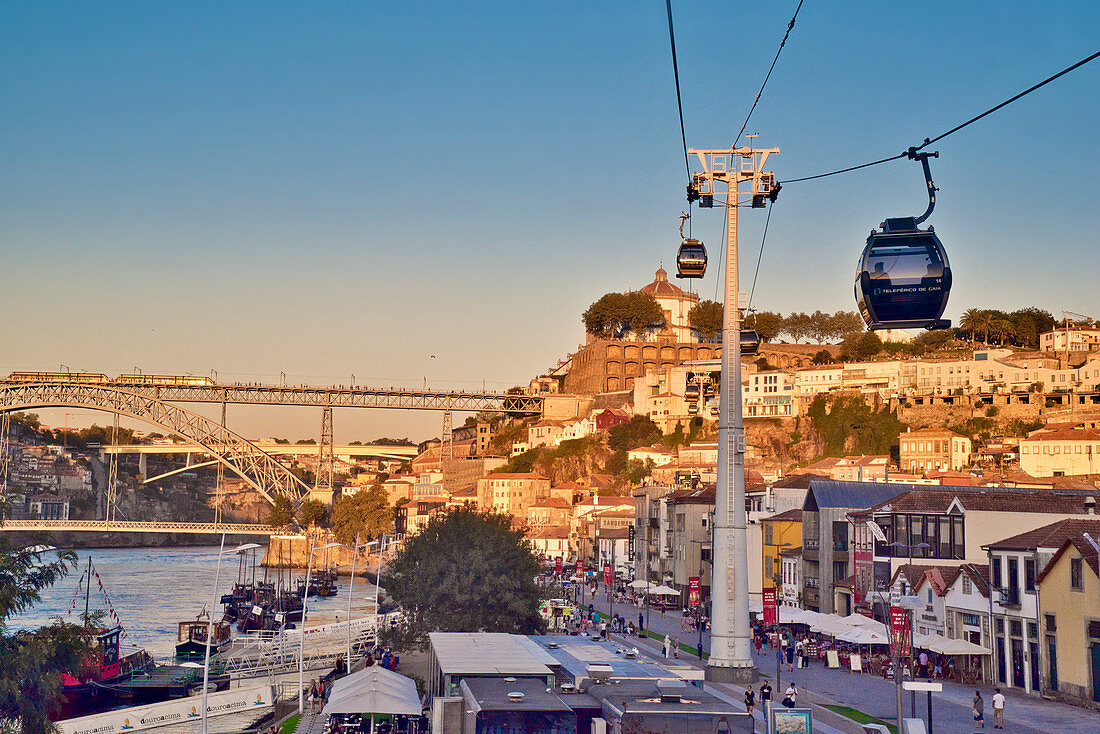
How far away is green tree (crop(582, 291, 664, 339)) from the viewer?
124 meters

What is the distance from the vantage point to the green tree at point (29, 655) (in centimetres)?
1416

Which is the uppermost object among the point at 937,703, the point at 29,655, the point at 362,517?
the point at 362,517

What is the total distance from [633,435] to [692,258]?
90883mm

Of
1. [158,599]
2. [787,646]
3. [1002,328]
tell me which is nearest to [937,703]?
[787,646]

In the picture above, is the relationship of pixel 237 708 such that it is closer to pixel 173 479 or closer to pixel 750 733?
pixel 750 733

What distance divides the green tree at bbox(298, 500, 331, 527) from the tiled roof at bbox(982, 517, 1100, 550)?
8539 cm

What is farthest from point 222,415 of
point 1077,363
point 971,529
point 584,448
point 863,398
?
point 971,529

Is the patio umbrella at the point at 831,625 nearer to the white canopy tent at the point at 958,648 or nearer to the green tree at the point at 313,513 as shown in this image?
the white canopy tent at the point at 958,648

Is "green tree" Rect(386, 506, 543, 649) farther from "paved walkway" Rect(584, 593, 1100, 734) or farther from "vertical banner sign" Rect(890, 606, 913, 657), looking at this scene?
"vertical banner sign" Rect(890, 606, 913, 657)

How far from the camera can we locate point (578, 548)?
9231 cm

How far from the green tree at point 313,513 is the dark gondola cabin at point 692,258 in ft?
291

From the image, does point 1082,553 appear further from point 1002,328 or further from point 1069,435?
point 1002,328

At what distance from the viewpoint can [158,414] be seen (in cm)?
10462

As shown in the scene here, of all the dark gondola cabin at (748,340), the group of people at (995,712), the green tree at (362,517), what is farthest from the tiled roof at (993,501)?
the green tree at (362,517)
